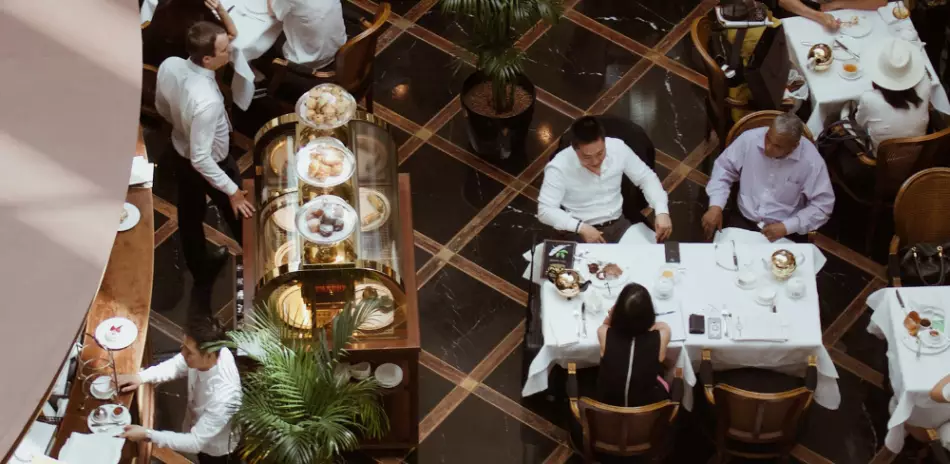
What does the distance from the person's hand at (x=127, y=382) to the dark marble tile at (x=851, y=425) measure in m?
3.79

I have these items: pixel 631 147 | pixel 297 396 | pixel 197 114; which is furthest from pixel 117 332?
pixel 631 147

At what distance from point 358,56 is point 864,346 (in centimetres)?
378

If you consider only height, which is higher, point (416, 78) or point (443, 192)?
point (416, 78)

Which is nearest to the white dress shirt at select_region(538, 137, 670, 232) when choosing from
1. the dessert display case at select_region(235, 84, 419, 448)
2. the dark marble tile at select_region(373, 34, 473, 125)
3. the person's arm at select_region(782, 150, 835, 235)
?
the person's arm at select_region(782, 150, 835, 235)

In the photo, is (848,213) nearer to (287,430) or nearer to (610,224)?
(610,224)

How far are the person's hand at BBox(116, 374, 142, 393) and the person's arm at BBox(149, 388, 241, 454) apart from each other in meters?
0.25

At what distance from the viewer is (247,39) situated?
8.00m

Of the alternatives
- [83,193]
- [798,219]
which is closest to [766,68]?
[798,219]

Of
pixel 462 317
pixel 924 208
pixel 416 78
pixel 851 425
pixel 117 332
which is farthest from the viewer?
pixel 416 78

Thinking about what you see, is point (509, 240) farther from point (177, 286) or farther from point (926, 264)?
point (926, 264)

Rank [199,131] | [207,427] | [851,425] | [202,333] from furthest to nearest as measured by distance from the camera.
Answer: [851,425] → [199,131] → [207,427] → [202,333]

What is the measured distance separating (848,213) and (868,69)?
1071mm

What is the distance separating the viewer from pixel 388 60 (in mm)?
9234

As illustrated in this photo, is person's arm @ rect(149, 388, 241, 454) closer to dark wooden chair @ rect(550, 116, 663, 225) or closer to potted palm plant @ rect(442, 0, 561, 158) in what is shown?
dark wooden chair @ rect(550, 116, 663, 225)
